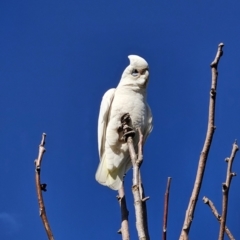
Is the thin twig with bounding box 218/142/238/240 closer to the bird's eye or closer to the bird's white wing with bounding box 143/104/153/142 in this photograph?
the bird's white wing with bounding box 143/104/153/142

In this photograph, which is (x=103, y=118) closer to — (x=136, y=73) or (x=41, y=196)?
(x=136, y=73)

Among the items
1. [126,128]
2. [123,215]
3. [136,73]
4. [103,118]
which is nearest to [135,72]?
[136,73]

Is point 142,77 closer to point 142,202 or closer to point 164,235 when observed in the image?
point 142,202

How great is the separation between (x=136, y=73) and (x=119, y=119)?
58 cm

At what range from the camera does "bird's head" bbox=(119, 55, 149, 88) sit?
3.95 m

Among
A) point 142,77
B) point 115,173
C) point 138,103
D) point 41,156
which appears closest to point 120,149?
point 115,173

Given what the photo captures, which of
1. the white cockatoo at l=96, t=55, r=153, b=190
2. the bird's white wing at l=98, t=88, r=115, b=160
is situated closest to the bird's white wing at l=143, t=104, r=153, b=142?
the white cockatoo at l=96, t=55, r=153, b=190

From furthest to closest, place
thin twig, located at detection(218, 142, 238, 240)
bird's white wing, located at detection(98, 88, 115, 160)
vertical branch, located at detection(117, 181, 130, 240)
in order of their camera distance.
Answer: bird's white wing, located at detection(98, 88, 115, 160)
vertical branch, located at detection(117, 181, 130, 240)
thin twig, located at detection(218, 142, 238, 240)

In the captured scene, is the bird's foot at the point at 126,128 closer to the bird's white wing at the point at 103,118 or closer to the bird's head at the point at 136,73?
the bird's white wing at the point at 103,118

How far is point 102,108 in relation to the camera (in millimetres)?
3844

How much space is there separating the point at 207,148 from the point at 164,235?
1.26ft

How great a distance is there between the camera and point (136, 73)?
13.3 feet

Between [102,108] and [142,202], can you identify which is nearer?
[142,202]

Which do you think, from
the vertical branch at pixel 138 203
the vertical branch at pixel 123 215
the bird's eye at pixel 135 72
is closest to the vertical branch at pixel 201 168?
the vertical branch at pixel 138 203
